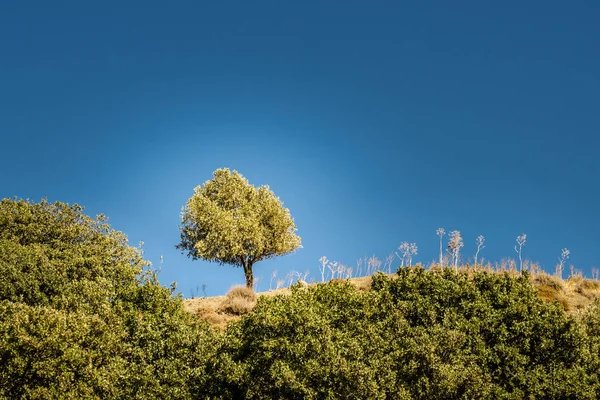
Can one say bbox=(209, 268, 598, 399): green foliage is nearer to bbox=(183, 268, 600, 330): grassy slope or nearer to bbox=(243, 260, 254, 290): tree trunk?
bbox=(183, 268, 600, 330): grassy slope

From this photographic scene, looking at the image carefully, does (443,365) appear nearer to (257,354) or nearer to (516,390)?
(516,390)

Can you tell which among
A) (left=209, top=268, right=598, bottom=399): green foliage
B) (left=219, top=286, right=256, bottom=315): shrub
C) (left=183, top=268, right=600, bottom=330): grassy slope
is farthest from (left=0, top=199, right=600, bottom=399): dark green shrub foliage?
(left=219, top=286, right=256, bottom=315): shrub

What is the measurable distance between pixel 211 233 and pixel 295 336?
43119 millimetres

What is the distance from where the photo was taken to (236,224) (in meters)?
67.8

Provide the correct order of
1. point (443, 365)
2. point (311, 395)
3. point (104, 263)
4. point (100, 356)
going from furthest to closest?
point (104, 263) → point (100, 356) → point (443, 365) → point (311, 395)

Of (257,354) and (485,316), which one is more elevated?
(485,316)

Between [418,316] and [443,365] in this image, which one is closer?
[443,365]

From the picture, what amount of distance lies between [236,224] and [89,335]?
128ft

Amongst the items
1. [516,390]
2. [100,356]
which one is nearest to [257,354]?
[100,356]

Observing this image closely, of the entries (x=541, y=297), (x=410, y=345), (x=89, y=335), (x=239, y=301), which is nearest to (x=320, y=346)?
(x=410, y=345)

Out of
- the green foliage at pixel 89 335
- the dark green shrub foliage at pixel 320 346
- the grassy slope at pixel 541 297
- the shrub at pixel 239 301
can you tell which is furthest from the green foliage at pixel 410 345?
the shrub at pixel 239 301

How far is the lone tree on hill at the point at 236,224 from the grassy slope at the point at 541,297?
5514 mm

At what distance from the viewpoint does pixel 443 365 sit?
26.9 meters

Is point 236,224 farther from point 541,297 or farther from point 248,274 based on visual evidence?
point 541,297
